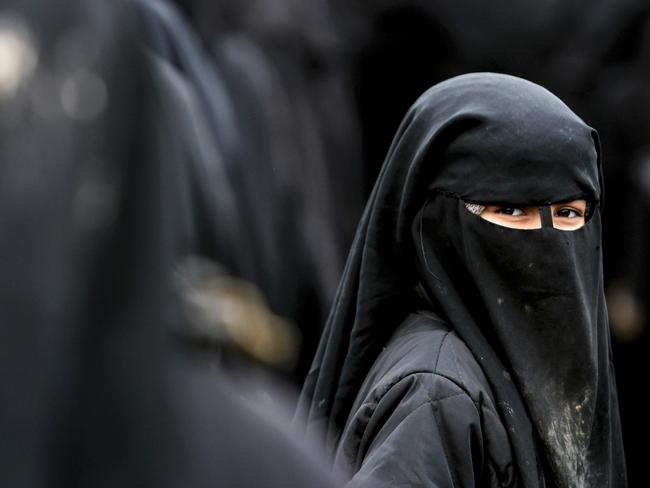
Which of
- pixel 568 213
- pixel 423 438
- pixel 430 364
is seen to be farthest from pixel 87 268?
pixel 568 213

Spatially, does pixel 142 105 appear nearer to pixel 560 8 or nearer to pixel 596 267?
pixel 596 267

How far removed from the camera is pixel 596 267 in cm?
259

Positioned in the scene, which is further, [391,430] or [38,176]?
[391,430]

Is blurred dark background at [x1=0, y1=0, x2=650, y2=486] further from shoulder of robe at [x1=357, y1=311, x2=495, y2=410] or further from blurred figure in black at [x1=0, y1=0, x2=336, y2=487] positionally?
shoulder of robe at [x1=357, y1=311, x2=495, y2=410]

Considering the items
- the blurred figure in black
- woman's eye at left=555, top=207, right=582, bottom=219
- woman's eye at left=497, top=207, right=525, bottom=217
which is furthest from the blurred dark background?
woman's eye at left=555, top=207, right=582, bottom=219

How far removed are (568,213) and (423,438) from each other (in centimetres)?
63

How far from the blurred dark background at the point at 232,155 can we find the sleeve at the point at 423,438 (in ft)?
0.90

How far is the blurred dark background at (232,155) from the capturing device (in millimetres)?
938

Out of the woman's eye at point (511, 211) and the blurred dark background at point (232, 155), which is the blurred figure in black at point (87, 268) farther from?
the woman's eye at point (511, 211)

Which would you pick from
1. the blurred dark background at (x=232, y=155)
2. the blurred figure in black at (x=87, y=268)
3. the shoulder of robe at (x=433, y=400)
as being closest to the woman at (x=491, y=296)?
the shoulder of robe at (x=433, y=400)

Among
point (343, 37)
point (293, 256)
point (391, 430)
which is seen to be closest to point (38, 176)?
point (391, 430)

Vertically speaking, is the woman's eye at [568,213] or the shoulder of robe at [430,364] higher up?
the woman's eye at [568,213]

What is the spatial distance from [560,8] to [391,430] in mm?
3507

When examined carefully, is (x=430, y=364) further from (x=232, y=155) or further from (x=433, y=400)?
(x=232, y=155)
